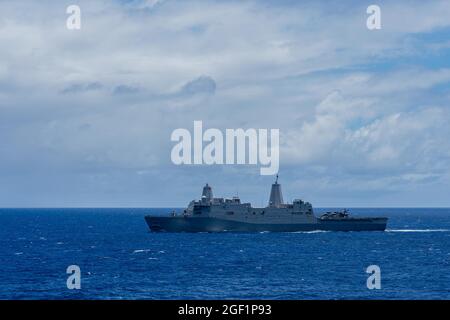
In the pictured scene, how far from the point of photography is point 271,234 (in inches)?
4663

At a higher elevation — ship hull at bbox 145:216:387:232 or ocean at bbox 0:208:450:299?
ship hull at bbox 145:216:387:232

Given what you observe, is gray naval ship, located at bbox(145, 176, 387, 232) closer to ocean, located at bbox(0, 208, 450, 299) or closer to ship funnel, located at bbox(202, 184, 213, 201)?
ship funnel, located at bbox(202, 184, 213, 201)

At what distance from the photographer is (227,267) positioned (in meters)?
70.0

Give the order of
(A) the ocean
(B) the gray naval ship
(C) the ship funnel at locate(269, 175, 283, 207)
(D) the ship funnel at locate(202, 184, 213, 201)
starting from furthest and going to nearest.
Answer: (C) the ship funnel at locate(269, 175, 283, 207)
(D) the ship funnel at locate(202, 184, 213, 201)
(B) the gray naval ship
(A) the ocean

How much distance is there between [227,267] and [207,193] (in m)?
50.0

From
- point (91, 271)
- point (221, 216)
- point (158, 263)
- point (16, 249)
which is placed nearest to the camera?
point (91, 271)

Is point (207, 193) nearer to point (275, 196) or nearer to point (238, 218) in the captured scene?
point (238, 218)

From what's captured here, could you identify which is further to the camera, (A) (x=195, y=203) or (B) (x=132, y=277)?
(A) (x=195, y=203)

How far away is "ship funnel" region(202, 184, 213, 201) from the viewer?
390 ft

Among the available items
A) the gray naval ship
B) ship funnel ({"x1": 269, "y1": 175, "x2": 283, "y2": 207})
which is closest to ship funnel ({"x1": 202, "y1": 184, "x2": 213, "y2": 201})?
the gray naval ship

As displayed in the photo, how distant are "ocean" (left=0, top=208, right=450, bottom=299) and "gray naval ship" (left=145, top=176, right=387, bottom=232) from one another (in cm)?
448
